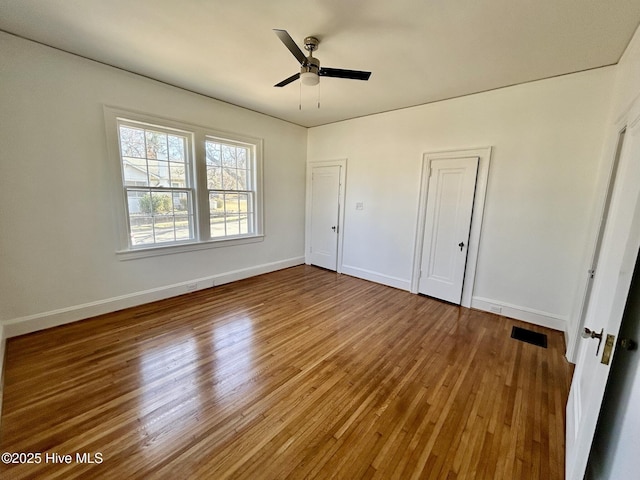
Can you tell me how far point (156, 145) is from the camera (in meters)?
3.38

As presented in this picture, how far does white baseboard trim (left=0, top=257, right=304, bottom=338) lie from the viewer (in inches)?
103

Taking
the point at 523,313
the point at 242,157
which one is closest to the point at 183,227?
the point at 242,157

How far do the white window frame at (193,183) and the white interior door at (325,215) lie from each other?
1185 mm

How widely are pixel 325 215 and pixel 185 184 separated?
2550mm

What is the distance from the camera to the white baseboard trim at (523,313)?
3.02 metres

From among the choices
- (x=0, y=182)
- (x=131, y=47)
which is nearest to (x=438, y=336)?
(x=131, y=47)

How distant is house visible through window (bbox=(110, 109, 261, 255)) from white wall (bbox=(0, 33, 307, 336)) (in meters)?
0.21

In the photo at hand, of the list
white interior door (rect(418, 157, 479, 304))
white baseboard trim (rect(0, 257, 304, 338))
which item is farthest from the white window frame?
white interior door (rect(418, 157, 479, 304))

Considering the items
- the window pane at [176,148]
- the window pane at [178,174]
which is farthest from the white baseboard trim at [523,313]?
the window pane at [176,148]

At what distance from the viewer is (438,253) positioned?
3822 millimetres

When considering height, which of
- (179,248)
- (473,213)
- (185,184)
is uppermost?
(185,184)

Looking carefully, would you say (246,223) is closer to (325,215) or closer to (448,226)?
(325,215)

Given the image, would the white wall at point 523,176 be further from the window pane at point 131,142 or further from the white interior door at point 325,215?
the window pane at point 131,142

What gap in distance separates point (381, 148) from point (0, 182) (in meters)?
4.48
